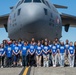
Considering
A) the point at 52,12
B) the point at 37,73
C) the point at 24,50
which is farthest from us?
the point at 52,12

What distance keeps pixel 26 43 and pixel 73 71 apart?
4.15 m

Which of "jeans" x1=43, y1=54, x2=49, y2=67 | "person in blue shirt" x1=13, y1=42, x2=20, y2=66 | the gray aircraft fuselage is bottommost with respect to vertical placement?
"jeans" x1=43, y1=54, x2=49, y2=67

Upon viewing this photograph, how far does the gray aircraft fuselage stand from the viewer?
15648 mm

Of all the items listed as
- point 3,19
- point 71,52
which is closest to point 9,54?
point 71,52

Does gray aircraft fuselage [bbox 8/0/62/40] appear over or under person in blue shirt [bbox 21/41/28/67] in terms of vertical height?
over

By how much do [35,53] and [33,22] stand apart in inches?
77.2

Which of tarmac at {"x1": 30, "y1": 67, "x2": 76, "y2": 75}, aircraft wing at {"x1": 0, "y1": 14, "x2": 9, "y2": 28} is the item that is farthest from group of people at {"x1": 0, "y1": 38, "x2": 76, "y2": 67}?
aircraft wing at {"x1": 0, "y1": 14, "x2": 9, "y2": 28}

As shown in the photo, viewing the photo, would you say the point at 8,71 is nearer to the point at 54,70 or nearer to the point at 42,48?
→ the point at 54,70

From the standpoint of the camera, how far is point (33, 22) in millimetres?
15508

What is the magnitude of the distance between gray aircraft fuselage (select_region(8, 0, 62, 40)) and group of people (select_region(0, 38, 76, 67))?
0.61m

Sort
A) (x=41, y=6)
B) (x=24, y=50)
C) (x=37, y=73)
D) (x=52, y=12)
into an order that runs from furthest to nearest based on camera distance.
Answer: (x=52, y=12) → (x=41, y=6) → (x=24, y=50) → (x=37, y=73)

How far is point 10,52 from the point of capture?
51.2ft

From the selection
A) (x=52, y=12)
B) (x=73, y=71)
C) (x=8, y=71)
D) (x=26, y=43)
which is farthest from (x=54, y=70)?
(x=52, y=12)

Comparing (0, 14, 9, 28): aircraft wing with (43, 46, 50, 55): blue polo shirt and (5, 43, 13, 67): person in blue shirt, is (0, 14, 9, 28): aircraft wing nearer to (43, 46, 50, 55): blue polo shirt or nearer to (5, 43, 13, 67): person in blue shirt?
(5, 43, 13, 67): person in blue shirt
